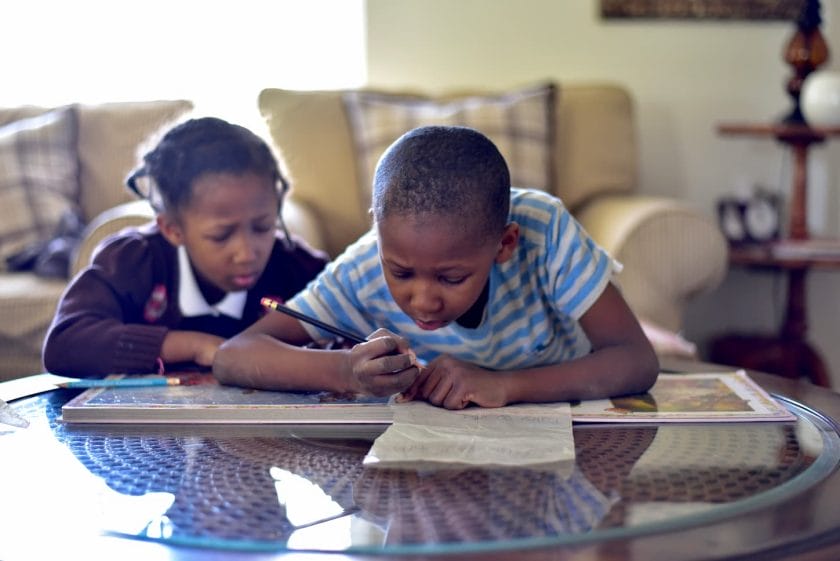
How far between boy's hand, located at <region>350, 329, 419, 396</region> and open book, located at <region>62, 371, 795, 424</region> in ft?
0.07

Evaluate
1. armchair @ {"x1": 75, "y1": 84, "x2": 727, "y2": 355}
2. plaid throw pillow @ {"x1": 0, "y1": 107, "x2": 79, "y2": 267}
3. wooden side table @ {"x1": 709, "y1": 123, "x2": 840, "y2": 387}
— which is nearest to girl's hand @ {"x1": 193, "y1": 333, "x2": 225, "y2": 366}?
armchair @ {"x1": 75, "y1": 84, "x2": 727, "y2": 355}

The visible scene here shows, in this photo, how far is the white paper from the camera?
0.87 meters

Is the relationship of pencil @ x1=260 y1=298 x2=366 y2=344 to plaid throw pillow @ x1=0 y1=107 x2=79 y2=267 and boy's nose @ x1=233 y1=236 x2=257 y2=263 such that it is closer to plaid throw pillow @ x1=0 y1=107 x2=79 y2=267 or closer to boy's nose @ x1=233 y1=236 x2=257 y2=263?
boy's nose @ x1=233 y1=236 x2=257 y2=263

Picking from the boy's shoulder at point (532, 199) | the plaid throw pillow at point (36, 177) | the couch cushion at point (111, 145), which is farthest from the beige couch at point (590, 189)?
the boy's shoulder at point (532, 199)

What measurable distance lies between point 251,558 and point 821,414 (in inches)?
25.7

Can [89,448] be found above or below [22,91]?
below

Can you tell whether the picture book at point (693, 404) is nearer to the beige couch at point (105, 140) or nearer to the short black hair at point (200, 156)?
the short black hair at point (200, 156)

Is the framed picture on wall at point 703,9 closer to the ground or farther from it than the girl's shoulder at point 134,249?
farther from it

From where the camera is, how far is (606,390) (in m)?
1.13

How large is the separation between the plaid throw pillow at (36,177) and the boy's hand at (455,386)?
6.43ft

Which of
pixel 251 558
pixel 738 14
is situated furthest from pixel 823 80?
pixel 251 558

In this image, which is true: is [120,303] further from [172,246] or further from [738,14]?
[738,14]

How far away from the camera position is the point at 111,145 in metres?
2.99

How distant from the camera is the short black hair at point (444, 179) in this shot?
1.09m
